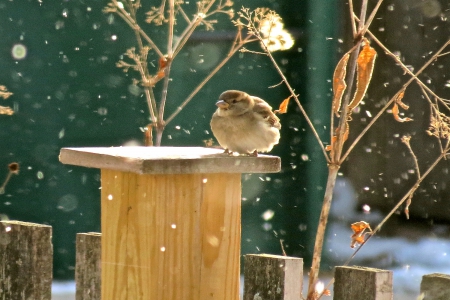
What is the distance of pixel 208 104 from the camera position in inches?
201

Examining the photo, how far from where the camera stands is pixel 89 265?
241 cm

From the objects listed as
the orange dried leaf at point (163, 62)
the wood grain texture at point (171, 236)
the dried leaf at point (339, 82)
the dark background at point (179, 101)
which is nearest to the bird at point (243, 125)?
the orange dried leaf at point (163, 62)

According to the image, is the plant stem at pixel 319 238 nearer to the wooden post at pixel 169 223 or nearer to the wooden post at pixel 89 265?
the wooden post at pixel 169 223

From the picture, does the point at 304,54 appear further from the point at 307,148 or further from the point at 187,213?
the point at 187,213

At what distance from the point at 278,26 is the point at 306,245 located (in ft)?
7.62

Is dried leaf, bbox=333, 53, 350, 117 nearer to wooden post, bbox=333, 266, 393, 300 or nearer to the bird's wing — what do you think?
the bird's wing

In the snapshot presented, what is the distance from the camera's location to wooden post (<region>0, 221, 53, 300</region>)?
7.83 ft

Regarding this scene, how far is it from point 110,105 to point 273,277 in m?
3.00

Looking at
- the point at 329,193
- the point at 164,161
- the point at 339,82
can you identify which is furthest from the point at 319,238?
the point at 164,161

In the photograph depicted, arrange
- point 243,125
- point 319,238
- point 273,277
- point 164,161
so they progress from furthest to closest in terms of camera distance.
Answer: point 243,125 → point 319,238 → point 273,277 → point 164,161

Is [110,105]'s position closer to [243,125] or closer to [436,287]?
[243,125]

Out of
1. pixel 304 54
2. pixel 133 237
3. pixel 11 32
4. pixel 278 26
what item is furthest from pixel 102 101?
pixel 133 237

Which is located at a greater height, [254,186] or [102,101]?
[102,101]

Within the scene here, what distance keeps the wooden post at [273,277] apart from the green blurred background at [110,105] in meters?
2.84
